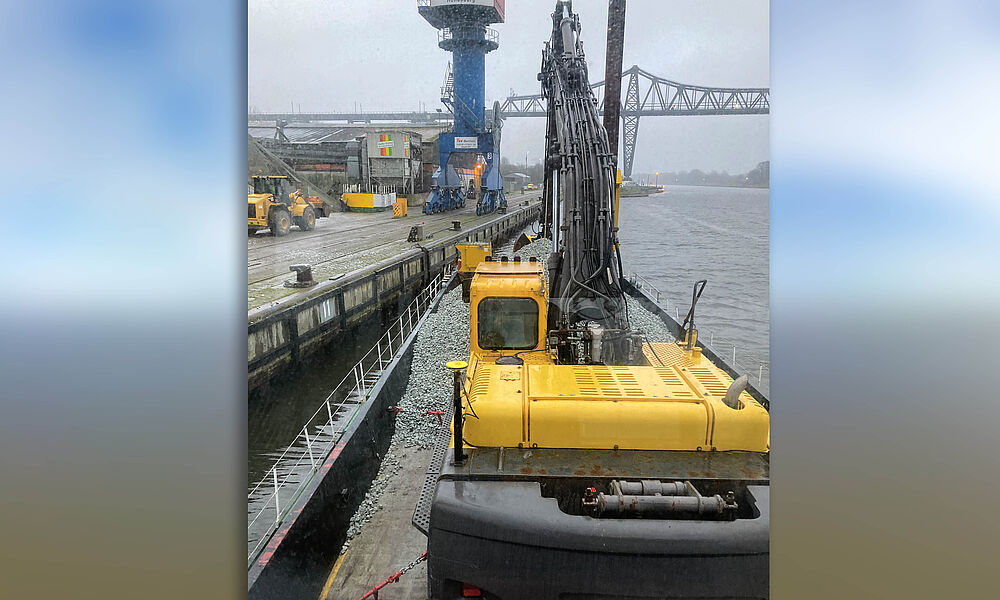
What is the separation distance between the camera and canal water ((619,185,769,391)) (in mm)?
2445

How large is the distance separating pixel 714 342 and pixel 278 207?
77.2 inches

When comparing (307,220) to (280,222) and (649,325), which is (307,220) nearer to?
(280,222)

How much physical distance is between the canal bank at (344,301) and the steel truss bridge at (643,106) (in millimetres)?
589

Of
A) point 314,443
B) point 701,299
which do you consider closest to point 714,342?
point 701,299

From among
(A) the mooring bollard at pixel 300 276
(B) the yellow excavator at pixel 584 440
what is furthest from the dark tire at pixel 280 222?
(B) the yellow excavator at pixel 584 440

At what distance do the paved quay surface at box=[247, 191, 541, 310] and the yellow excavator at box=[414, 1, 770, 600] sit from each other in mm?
407

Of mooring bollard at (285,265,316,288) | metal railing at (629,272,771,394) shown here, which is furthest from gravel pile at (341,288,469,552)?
metal railing at (629,272,771,394)

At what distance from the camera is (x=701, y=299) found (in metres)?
2.61

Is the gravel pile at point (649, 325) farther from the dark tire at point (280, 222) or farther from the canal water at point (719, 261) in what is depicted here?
the dark tire at point (280, 222)

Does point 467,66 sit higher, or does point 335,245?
point 467,66
